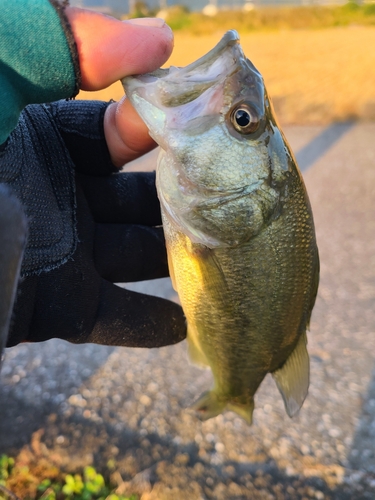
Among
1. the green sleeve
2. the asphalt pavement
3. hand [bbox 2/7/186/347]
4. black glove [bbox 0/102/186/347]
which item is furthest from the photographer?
the asphalt pavement

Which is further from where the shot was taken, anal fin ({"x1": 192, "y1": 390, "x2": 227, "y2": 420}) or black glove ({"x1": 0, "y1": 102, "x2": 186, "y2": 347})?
anal fin ({"x1": 192, "y1": 390, "x2": 227, "y2": 420})

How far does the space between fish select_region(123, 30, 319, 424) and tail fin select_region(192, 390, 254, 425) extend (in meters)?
Answer: 0.28

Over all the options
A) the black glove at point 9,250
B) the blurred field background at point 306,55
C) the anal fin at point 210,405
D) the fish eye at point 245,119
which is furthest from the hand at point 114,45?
the blurred field background at point 306,55

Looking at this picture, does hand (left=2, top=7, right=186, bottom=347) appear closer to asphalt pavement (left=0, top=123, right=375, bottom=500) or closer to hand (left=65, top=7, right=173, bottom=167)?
hand (left=65, top=7, right=173, bottom=167)

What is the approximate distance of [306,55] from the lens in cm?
817

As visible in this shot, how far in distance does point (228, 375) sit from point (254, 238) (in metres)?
0.56

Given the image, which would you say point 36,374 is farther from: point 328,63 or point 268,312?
point 328,63

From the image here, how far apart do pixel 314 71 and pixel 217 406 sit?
7.01 meters

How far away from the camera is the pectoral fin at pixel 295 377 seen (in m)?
1.48

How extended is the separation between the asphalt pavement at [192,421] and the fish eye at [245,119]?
1538 millimetres

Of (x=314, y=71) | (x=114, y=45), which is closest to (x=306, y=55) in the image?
(x=314, y=71)

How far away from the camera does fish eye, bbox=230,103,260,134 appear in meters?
1.14

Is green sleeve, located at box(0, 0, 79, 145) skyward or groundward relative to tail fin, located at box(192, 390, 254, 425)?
skyward

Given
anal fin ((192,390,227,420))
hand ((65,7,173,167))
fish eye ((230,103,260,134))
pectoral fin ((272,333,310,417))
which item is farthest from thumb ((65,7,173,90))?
anal fin ((192,390,227,420))
